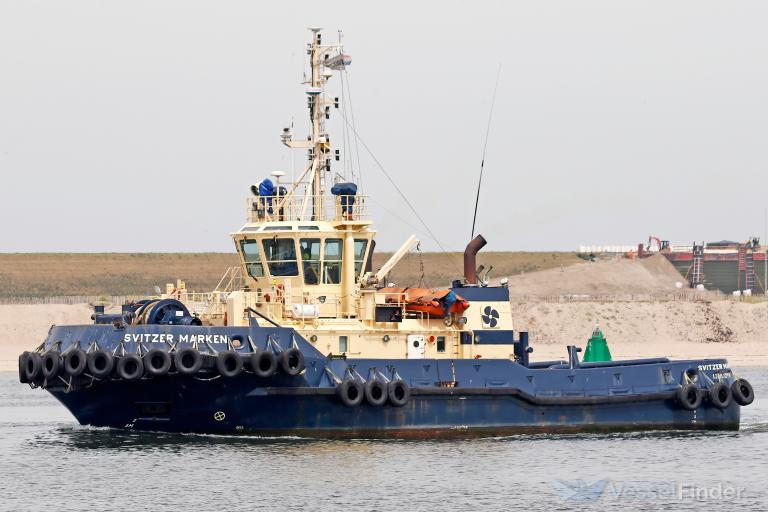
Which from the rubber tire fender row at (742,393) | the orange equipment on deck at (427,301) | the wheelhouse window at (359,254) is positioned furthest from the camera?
the rubber tire fender row at (742,393)

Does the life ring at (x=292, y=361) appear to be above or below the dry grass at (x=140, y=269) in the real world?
below

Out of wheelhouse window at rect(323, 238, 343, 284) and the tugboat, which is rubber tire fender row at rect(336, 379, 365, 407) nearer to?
the tugboat

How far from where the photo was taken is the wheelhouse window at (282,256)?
87.2ft

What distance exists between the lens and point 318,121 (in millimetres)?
27359

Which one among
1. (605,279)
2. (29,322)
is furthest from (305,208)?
(605,279)

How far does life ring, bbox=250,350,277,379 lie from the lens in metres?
24.1

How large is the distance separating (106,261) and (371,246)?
5242cm

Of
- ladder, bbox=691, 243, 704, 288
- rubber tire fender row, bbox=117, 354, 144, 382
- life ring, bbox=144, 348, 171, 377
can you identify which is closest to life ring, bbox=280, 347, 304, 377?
life ring, bbox=144, 348, 171, 377

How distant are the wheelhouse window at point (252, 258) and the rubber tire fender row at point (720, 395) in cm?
919

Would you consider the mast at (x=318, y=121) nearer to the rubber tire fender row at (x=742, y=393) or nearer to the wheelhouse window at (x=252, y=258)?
the wheelhouse window at (x=252, y=258)

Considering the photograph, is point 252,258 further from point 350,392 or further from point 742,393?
point 742,393

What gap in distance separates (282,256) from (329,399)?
319 centimetres

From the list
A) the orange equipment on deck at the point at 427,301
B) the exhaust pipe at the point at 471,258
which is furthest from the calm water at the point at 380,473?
the exhaust pipe at the point at 471,258

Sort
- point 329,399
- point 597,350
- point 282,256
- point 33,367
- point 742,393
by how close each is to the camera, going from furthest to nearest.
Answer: point 597,350 < point 742,393 < point 282,256 < point 329,399 < point 33,367
